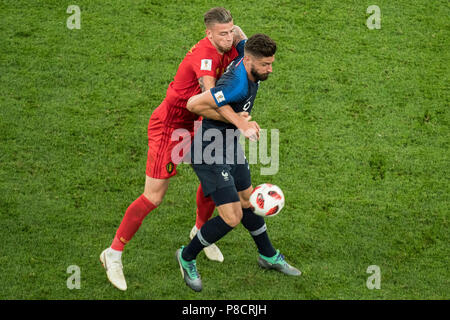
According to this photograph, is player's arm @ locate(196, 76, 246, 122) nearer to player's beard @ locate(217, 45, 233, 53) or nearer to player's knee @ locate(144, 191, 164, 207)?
player's beard @ locate(217, 45, 233, 53)

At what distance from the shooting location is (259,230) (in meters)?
6.09

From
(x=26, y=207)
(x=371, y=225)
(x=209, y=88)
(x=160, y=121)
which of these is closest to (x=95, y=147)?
(x=26, y=207)

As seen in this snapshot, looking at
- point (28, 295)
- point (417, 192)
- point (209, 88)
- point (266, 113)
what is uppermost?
point (209, 88)

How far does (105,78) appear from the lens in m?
8.90

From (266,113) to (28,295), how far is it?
389 centimetres

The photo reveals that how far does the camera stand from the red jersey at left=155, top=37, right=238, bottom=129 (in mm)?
5773

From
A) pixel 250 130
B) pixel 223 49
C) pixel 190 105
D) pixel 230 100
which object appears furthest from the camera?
pixel 223 49

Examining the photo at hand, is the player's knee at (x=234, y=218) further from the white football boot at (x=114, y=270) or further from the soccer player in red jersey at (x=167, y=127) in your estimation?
the white football boot at (x=114, y=270)

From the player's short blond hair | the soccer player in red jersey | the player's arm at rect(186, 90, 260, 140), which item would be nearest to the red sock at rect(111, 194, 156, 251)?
the soccer player in red jersey

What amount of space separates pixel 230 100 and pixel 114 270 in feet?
6.10

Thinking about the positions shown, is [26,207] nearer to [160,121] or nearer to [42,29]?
[160,121]

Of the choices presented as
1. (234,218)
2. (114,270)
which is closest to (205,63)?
(234,218)

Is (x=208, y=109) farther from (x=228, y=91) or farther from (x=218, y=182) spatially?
(x=218, y=182)

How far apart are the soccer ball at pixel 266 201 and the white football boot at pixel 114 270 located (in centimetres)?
133
